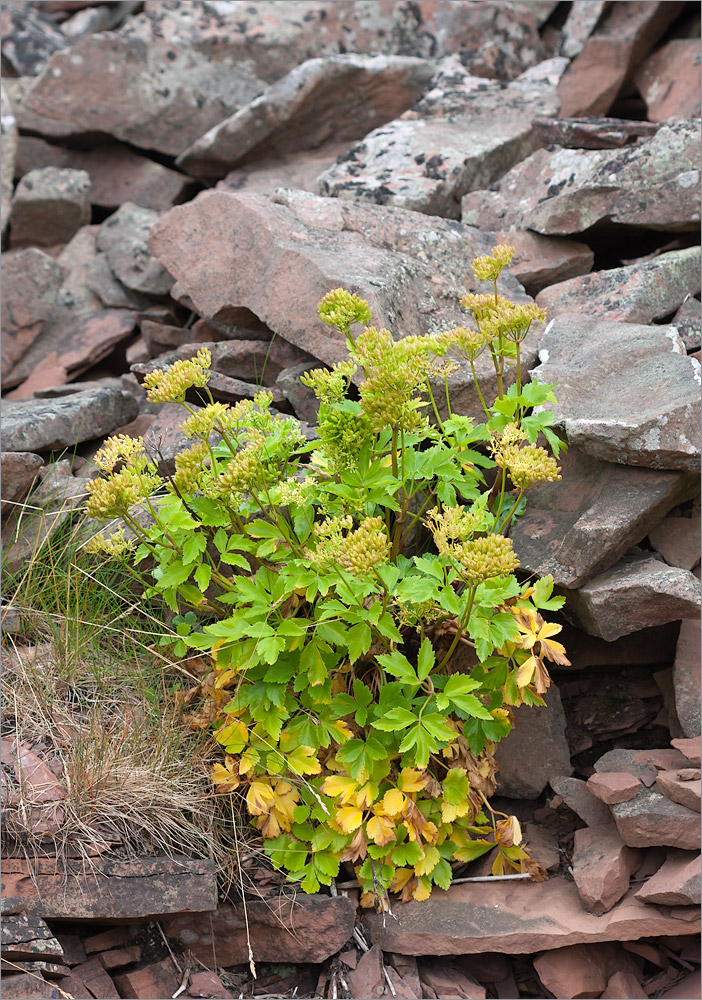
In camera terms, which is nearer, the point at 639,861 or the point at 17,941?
the point at 17,941

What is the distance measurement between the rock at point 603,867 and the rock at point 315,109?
15.5 feet

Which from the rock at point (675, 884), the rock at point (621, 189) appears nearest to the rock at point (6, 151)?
the rock at point (621, 189)

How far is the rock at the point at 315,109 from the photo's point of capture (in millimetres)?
5750

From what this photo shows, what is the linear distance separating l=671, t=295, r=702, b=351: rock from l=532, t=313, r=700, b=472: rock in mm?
270

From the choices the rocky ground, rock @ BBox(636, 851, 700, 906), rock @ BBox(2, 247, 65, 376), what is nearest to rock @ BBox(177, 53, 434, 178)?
the rocky ground

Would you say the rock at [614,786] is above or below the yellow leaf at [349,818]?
below

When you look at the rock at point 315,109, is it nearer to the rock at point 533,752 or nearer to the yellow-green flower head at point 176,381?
the yellow-green flower head at point 176,381

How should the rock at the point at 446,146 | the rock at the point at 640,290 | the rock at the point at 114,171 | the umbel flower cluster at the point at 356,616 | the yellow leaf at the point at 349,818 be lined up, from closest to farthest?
the umbel flower cluster at the point at 356,616 < the yellow leaf at the point at 349,818 < the rock at the point at 640,290 < the rock at the point at 446,146 < the rock at the point at 114,171

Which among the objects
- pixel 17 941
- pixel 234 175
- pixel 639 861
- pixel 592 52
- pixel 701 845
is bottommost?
pixel 639 861

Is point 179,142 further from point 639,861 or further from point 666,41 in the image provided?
point 639,861

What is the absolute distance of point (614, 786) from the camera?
3043 mm

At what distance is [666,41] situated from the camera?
231 inches

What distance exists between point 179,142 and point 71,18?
2.15 m

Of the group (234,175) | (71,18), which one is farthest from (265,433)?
(71,18)
